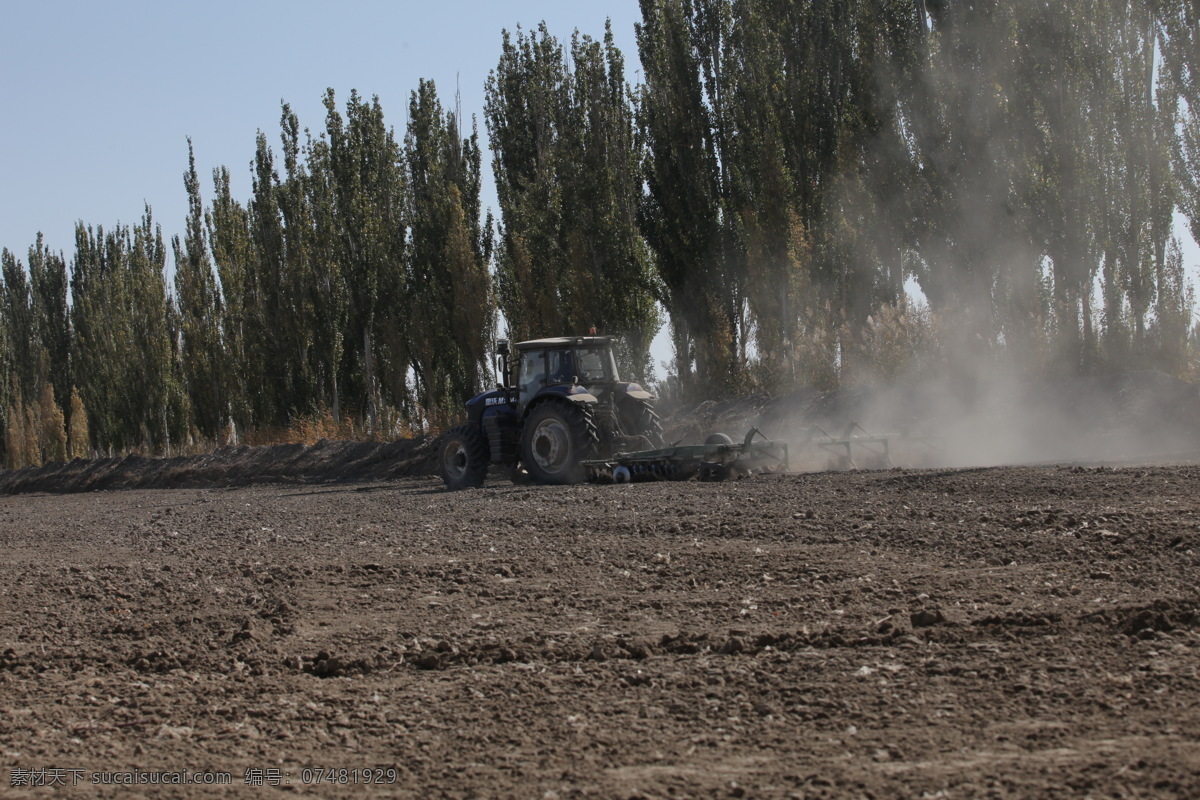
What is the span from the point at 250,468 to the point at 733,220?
13217 mm

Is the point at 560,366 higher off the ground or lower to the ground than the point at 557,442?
higher

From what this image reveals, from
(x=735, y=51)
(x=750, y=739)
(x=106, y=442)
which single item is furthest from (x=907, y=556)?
(x=106, y=442)

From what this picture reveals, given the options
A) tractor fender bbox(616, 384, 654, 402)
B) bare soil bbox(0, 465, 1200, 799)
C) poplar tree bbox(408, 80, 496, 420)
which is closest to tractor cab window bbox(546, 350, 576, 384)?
tractor fender bbox(616, 384, 654, 402)

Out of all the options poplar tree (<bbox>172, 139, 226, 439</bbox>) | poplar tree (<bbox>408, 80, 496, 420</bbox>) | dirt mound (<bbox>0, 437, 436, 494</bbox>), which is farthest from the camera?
poplar tree (<bbox>172, 139, 226, 439</bbox>)

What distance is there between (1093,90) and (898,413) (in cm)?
719

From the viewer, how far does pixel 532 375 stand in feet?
50.8

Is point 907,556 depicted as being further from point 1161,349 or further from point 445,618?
point 1161,349

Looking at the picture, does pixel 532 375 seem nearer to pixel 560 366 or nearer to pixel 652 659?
pixel 560 366

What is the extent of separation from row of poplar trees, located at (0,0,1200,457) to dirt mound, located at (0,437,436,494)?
3075 mm

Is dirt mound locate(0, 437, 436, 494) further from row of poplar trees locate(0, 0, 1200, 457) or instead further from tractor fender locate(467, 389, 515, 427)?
tractor fender locate(467, 389, 515, 427)

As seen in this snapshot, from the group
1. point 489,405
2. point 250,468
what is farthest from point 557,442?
→ point 250,468

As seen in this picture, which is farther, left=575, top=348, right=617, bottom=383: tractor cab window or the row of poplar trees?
the row of poplar trees

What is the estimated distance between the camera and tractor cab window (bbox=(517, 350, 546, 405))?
1543 cm

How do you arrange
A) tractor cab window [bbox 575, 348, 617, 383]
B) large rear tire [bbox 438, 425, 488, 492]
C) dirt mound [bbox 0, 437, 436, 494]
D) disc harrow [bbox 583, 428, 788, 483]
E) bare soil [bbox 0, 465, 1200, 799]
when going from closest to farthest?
1. bare soil [bbox 0, 465, 1200, 799]
2. disc harrow [bbox 583, 428, 788, 483]
3. tractor cab window [bbox 575, 348, 617, 383]
4. large rear tire [bbox 438, 425, 488, 492]
5. dirt mound [bbox 0, 437, 436, 494]
